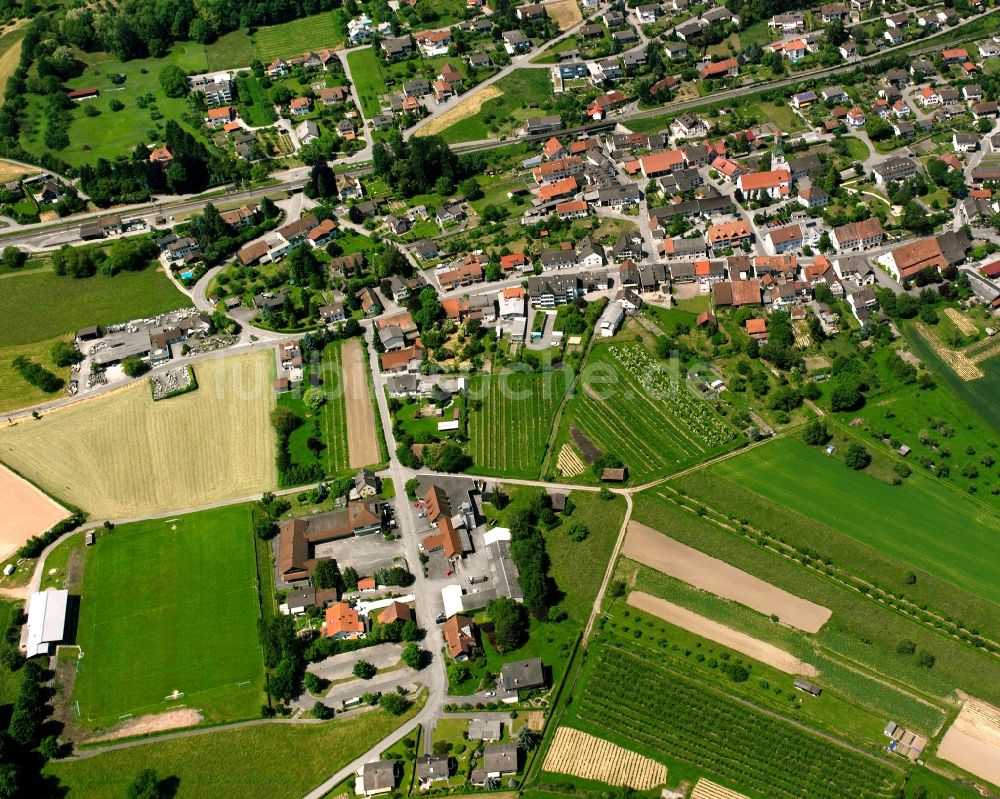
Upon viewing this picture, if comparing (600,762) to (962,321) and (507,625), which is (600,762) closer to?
(507,625)

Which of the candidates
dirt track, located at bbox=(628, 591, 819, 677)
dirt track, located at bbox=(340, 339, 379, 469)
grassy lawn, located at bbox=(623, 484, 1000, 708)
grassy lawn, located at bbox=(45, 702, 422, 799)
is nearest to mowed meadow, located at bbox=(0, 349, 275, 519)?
dirt track, located at bbox=(340, 339, 379, 469)

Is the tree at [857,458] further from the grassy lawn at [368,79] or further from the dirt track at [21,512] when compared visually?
the grassy lawn at [368,79]

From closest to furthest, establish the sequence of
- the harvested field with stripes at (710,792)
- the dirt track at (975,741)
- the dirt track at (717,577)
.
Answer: the harvested field with stripes at (710,792), the dirt track at (975,741), the dirt track at (717,577)

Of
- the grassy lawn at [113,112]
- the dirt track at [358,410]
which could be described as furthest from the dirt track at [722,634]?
the grassy lawn at [113,112]

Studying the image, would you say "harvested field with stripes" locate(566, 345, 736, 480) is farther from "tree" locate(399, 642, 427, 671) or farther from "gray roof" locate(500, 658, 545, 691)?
"tree" locate(399, 642, 427, 671)

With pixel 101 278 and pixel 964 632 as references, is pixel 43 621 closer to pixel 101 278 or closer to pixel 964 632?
pixel 101 278

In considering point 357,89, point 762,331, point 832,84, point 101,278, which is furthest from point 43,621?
point 832,84
